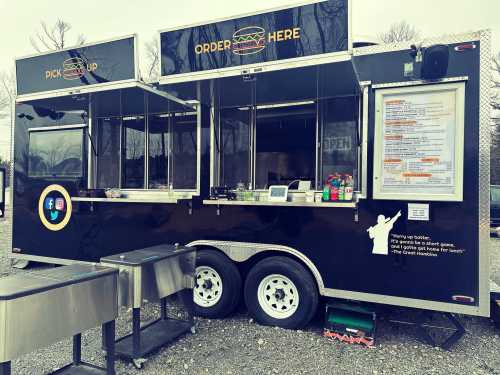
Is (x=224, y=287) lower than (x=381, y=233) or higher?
lower

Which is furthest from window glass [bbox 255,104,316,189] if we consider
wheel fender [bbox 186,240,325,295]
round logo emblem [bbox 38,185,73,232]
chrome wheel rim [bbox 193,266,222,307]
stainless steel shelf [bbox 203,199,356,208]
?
round logo emblem [bbox 38,185,73,232]

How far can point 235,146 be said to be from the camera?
486 cm

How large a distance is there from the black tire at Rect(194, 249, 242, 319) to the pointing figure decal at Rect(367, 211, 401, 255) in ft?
5.09

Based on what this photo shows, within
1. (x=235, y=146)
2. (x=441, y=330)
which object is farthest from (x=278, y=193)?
(x=441, y=330)

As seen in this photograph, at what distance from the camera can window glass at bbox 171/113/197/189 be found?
5.13 metres

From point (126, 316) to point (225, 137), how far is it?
247 centimetres

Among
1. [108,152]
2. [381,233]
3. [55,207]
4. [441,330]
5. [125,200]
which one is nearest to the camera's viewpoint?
[381,233]

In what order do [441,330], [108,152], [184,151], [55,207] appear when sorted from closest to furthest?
[441,330]
[184,151]
[108,152]
[55,207]

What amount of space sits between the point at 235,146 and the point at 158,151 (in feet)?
4.01

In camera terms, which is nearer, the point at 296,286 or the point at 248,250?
the point at 296,286

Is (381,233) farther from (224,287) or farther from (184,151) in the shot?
(184,151)

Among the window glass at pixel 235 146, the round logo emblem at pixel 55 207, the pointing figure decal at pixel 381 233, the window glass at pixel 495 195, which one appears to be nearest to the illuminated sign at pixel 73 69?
the window glass at pixel 235 146

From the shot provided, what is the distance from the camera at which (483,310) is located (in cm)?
350

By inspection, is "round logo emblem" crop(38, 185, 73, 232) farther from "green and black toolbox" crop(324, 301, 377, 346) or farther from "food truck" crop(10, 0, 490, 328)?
"green and black toolbox" crop(324, 301, 377, 346)
